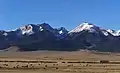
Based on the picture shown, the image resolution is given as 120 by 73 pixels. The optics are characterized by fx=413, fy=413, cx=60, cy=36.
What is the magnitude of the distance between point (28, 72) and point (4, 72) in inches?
128

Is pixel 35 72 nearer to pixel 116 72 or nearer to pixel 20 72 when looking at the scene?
pixel 20 72

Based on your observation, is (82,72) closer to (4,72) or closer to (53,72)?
(53,72)

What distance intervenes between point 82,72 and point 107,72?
3.52 metres

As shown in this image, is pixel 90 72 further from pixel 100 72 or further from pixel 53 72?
pixel 53 72

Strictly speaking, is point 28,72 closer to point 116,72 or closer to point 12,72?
point 12,72

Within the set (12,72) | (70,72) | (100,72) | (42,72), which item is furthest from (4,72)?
(100,72)

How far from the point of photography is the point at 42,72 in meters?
56.7

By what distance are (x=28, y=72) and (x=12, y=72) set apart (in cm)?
224

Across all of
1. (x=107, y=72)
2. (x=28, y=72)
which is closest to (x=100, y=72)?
(x=107, y=72)

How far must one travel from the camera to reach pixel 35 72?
56344 mm

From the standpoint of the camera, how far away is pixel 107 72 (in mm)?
58188

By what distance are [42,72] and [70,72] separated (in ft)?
13.0

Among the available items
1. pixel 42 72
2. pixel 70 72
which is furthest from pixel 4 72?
pixel 70 72

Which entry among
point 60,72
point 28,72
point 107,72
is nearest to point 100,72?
point 107,72
